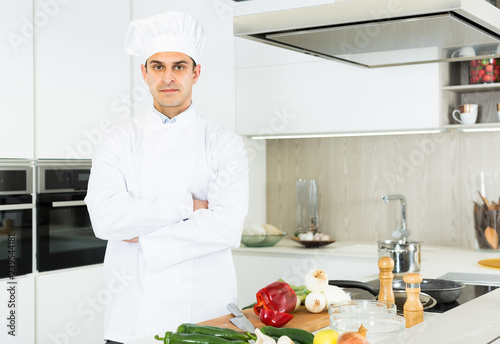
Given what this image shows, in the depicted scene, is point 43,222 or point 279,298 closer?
point 279,298

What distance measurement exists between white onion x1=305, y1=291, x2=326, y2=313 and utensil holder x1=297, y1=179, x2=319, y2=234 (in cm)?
221

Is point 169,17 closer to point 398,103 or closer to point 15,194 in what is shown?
point 15,194

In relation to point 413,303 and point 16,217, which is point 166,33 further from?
point 413,303

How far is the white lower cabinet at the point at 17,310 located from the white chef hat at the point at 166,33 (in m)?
1.04

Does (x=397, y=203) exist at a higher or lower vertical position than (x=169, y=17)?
lower

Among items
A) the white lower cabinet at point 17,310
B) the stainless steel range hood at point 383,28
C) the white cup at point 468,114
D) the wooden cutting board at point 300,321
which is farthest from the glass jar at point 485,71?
the white lower cabinet at point 17,310

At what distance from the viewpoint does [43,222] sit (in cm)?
268

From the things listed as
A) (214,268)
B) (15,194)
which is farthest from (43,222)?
(214,268)

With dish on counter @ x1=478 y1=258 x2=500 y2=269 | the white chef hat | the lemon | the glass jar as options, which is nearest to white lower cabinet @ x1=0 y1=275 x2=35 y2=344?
the white chef hat

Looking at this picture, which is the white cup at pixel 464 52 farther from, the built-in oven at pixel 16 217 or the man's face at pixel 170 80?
the built-in oven at pixel 16 217

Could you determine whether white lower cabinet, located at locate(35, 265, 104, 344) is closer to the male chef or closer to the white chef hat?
the male chef

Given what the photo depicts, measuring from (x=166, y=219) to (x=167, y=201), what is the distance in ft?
0.19

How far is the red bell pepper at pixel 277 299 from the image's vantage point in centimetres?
162

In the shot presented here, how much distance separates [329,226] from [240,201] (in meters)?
1.90
